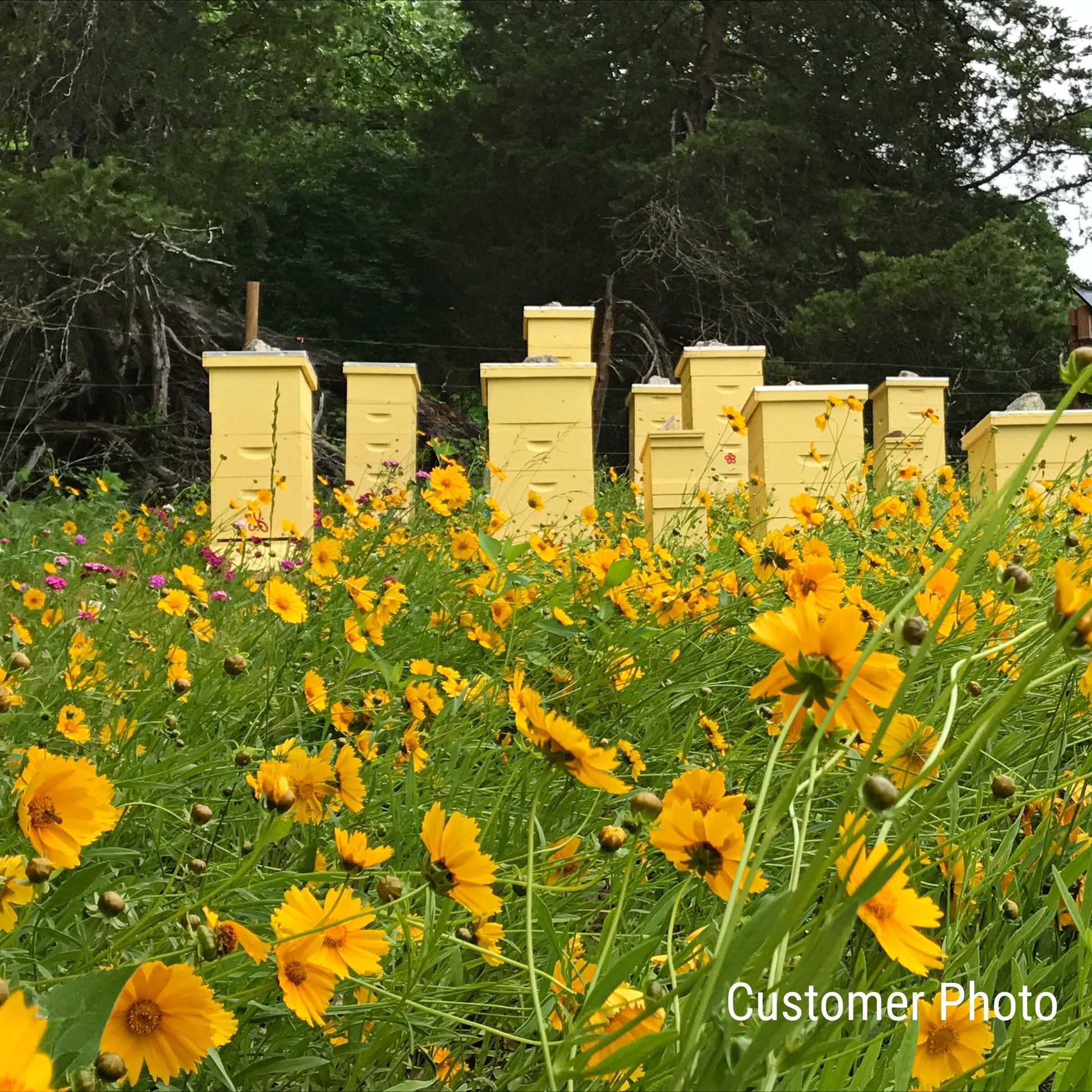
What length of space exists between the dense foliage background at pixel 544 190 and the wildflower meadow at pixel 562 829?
6.82 m

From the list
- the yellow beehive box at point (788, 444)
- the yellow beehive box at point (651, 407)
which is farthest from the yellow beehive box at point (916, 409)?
the yellow beehive box at point (651, 407)

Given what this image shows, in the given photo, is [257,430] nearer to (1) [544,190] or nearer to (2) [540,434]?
(2) [540,434]

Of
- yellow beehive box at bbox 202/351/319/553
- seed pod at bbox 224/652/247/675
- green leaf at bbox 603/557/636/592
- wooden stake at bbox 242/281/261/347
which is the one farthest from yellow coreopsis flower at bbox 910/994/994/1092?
wooden stake at bbox 242/281/261/347

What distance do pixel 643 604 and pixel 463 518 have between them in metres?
1.68

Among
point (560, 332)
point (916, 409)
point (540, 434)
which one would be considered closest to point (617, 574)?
point (540, 434)

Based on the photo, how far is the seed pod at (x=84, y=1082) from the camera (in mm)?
550

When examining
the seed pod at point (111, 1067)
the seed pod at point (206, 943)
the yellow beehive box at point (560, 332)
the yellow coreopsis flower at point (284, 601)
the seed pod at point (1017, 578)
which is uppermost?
the yellow beehive box at point (560, 332)

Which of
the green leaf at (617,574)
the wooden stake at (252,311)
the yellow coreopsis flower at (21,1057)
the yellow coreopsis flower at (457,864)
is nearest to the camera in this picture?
the yellow coreopsis flower at (21,1057)

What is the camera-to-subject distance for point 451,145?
45.8 feet

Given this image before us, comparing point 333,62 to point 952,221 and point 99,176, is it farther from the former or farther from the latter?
point 952,221

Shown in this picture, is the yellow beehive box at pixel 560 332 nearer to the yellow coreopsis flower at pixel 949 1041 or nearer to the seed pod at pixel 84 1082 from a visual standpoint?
the yellow coreopsis flower at pixel 949 1041

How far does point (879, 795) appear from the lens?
0.46m

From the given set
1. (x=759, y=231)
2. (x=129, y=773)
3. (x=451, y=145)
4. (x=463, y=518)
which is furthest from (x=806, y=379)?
(x=129, y=773)

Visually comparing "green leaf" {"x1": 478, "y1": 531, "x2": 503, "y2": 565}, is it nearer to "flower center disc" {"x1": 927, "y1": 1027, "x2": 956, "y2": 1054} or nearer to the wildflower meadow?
the wildflower meadow
